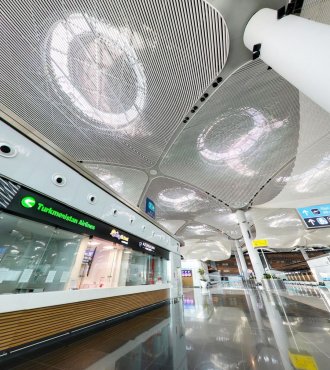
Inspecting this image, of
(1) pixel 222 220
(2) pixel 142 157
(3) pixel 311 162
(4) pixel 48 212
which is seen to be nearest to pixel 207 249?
(1) pixel 222 220

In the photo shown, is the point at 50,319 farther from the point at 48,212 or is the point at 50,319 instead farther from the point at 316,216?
the point at 316,216

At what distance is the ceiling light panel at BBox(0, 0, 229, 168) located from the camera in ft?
17.8

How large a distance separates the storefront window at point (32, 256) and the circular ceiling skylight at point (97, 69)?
6.75 metres

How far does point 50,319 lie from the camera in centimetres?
298

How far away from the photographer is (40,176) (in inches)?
133

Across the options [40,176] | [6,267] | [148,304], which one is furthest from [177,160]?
[6,267]

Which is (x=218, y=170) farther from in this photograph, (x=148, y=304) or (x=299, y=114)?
(x=148, y=304)

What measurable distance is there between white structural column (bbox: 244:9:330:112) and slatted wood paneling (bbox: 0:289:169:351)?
6088 mm

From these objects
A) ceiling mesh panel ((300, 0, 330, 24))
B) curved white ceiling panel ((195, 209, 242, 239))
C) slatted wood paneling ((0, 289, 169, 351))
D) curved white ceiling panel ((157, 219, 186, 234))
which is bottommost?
slatted wood paneling ((0, 289, 169, 351))

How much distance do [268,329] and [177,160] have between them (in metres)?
10.3

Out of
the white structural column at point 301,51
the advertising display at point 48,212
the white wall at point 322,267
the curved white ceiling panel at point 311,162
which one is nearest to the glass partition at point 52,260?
the advertising display at point 48,212

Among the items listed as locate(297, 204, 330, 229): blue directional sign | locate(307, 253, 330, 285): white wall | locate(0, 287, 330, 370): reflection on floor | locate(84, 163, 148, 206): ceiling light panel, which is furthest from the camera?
locate(84, 163, 148, 206): ceiling light panel

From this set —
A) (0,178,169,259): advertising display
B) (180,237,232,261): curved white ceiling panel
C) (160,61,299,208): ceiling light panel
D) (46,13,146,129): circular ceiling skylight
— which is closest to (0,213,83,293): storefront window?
(0,178,169,259): advertising display

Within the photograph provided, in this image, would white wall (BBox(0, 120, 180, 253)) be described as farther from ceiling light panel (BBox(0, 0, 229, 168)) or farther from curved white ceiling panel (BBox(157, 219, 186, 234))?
curved white ceiling panel (BBox(157, 219, 186, 234))
